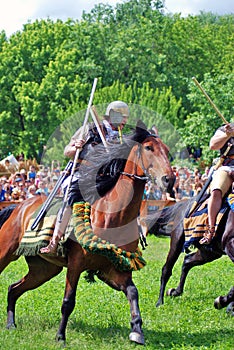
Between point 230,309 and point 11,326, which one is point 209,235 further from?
point 11,326

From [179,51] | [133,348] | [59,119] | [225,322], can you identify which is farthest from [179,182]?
[179,51]

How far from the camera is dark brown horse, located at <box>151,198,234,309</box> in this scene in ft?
27.4

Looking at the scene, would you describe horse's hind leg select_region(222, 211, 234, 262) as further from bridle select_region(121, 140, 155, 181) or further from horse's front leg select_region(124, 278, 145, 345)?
bridle select_region(121, 140, 155, 181)

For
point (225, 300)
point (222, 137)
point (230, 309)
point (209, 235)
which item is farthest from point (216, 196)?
point (230, 309)

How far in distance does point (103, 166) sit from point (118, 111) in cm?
65

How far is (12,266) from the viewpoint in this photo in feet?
42.3

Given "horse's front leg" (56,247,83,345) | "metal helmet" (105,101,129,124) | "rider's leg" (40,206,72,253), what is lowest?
"horse's front leg" (56,247,83,345)

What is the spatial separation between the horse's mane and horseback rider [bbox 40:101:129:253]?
Answer: 0.28 ft

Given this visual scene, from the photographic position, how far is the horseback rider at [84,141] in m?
7.12

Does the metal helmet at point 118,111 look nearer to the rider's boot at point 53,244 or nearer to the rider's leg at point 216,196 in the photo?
the rider's boot at point 53,244

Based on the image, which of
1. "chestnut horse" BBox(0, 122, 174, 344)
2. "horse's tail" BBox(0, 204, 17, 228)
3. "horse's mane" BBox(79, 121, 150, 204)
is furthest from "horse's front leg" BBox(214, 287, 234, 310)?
"horse's tail" BBox(0, 204, 17, 228)

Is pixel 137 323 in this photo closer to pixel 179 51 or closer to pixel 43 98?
pixel 43 98

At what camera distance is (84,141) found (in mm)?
7160

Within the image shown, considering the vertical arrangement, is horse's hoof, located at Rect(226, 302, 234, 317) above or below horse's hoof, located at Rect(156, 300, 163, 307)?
above
